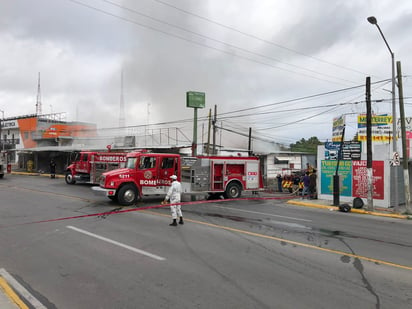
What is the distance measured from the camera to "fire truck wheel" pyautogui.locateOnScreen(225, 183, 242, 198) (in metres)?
17.5

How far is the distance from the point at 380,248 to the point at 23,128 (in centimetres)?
6322

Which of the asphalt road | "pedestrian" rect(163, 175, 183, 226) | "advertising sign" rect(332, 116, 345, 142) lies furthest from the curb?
"pedestrian" rect(163, 175, 183, 226)

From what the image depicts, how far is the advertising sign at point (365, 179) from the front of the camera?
16.1m

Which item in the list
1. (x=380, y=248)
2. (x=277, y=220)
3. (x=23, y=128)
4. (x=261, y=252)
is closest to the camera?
(x=261, y=252)

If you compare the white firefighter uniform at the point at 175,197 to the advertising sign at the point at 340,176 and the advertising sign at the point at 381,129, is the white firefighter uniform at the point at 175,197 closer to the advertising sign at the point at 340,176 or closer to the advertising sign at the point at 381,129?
the advertising sign at the point at 340,176

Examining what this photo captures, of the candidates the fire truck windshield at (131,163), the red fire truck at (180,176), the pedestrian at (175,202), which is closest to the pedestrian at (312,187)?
the red fire truck at (180,176)

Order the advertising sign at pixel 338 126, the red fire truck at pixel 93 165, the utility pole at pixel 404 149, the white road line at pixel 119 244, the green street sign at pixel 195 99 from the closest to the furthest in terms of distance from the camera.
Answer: the white road line at pixel 119 244 → the utility pole at pixel 404 149 → the advertising sign at pixel 338 126 → the red fire truck at pixel 93 165 → the green street sign at pixel 195 99

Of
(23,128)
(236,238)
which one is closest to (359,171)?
(236,238)

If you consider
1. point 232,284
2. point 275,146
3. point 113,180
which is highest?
point 275,146

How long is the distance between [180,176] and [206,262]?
10.2m

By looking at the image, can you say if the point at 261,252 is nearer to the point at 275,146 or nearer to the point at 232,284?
the point at 232,284

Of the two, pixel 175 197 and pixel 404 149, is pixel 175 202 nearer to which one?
pixel 175 197

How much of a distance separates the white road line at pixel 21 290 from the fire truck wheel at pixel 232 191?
1272 centimetres

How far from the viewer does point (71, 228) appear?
359 inches
